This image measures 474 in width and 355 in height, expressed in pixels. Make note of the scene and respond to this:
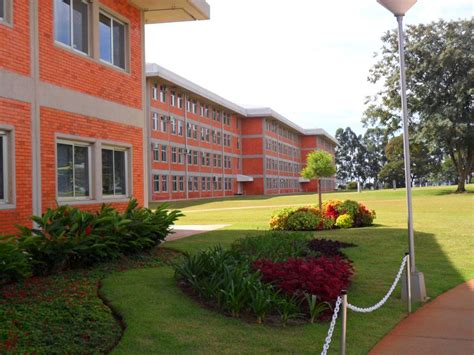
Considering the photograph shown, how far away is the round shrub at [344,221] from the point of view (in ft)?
67.3

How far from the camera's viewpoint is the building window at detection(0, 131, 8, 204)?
1065 centimetres

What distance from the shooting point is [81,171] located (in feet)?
44.6

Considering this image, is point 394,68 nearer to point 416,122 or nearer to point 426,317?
point 416,122

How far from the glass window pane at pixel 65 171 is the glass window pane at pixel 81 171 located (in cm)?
22

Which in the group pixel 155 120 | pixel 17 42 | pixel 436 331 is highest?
pixel 155 120

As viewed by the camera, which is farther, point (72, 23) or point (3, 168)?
point (72, 23)

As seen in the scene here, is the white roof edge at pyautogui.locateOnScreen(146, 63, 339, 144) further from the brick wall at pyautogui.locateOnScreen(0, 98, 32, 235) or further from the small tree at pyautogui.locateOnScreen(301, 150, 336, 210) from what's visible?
the brick wall at pyautogui.locateOnScreen(0, 98, 32, 235)

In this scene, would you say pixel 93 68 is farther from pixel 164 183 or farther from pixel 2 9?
pixel 164 183

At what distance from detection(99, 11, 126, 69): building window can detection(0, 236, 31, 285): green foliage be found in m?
7.30

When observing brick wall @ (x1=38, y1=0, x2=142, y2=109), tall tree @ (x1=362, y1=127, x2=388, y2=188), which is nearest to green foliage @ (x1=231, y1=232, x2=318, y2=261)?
brick wall @ (x1=38, y1=0, x2=142, y2=109)

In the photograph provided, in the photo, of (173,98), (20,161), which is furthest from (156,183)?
(20,161)

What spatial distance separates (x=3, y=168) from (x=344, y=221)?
12839 millimetres

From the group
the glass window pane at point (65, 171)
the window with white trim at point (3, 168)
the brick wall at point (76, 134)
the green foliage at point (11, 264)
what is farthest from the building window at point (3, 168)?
the green foliage at point (11, 264)

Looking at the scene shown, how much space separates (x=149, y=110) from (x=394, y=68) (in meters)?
22.9
